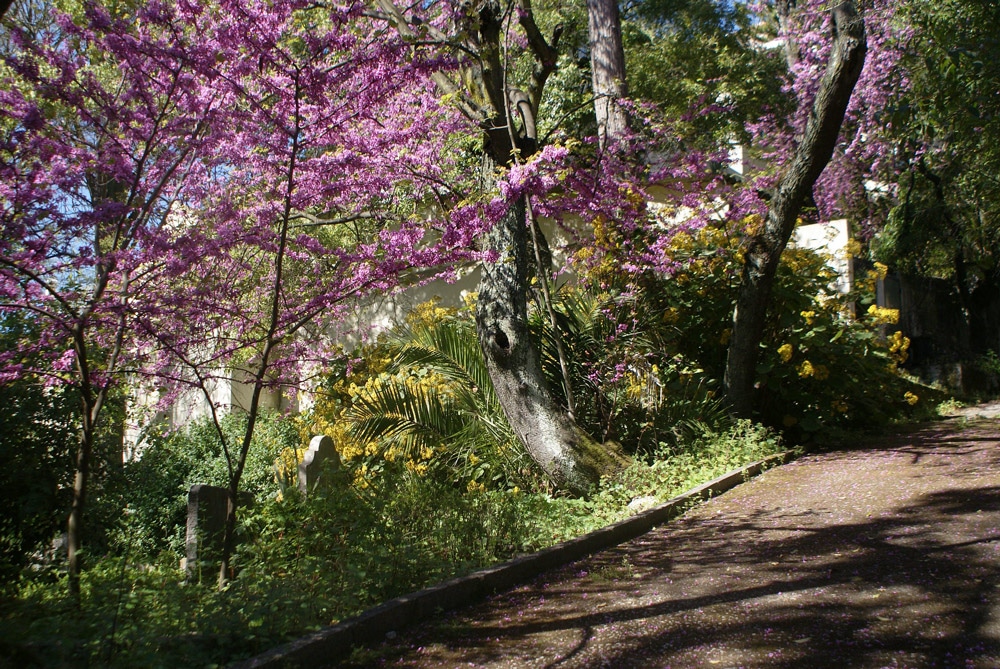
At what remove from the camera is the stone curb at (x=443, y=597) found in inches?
151

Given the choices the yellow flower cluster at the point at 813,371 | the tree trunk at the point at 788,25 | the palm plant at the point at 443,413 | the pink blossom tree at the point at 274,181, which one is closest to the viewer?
the pink blossom tree at the point at 274,181

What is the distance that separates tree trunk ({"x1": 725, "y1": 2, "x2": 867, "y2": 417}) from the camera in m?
8.91

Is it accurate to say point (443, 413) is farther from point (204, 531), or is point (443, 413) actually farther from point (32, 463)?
point (32, 463)

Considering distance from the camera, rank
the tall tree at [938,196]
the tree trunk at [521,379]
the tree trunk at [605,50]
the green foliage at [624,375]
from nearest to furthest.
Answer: the tree trunk at [521,379]
the green foliage at [624,375]
the tree trunk at [605,50]
the tall tree at [938,196]

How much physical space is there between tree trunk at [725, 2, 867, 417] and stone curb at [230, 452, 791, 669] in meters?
2.75

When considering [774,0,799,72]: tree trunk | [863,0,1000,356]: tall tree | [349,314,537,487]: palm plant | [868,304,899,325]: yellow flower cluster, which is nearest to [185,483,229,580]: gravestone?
[349,314,537,487]: palm plant

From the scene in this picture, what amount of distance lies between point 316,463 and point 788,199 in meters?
5.70

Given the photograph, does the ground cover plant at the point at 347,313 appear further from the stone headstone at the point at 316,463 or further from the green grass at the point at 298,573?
the stone headstone at the point at 316,463

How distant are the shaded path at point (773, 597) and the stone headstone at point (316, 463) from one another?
2202mm

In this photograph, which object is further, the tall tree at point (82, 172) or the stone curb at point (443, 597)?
the tall tree at point (82, 172)

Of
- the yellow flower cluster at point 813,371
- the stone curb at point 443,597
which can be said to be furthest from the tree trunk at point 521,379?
the yellow flower cluster at point 813,371

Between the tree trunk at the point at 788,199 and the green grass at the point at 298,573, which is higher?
the tree trunk at the point at 788,199

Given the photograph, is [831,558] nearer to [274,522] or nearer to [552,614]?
[552,614]

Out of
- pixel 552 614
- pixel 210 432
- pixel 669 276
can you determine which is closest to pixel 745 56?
pixel 669 276
